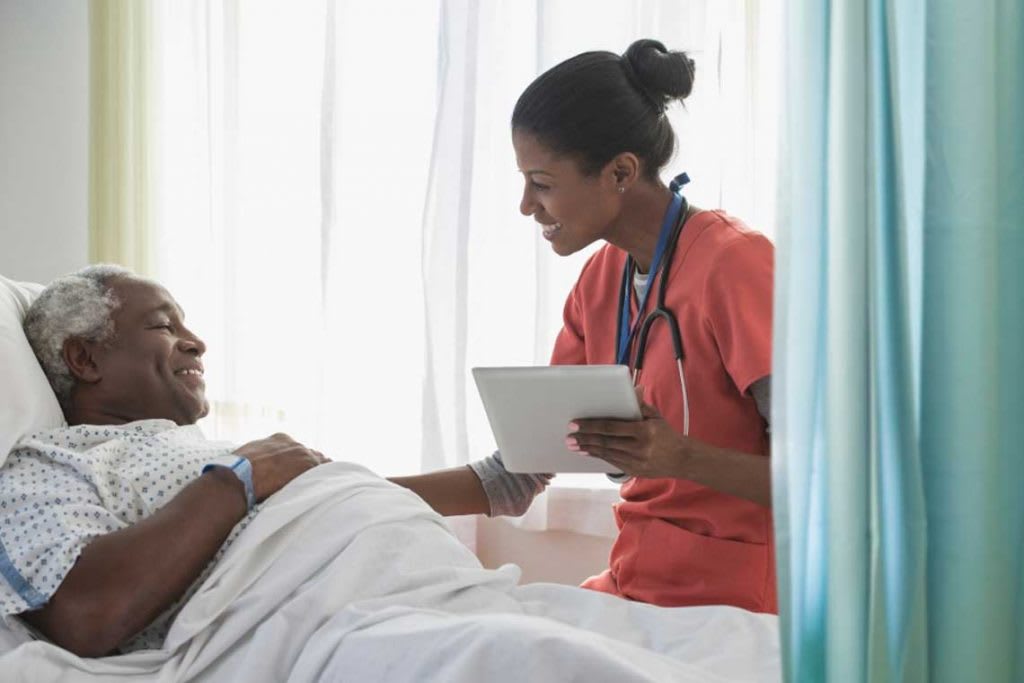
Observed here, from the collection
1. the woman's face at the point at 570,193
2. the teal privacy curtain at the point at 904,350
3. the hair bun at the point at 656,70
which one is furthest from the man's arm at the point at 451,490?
the teal privacy curtain at the point at 904,350

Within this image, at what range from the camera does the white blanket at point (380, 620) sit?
1.23 m

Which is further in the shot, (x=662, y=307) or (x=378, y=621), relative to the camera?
(x=662, y=307)

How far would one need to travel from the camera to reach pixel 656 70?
6.16ft

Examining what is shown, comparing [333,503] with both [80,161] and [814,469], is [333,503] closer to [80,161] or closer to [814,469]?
[814,469]

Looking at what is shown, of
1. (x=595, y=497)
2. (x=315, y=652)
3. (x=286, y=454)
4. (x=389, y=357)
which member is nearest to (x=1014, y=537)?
(x=315, y=652)

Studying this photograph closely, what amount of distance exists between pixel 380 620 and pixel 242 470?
356 millimetres

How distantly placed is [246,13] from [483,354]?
1414mm

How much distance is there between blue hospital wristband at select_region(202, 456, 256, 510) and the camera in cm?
163

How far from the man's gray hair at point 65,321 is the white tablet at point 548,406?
26.6 inches

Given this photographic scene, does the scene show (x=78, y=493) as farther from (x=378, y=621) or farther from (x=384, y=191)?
(x=384, y=191)

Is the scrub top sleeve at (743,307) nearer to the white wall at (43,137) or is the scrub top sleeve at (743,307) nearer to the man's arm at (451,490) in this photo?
the man's arm at (451,490)

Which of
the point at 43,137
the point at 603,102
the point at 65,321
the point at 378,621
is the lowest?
the point at 378,621

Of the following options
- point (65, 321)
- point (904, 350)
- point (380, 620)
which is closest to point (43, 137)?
point (65, 321)

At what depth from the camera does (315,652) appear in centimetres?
137
